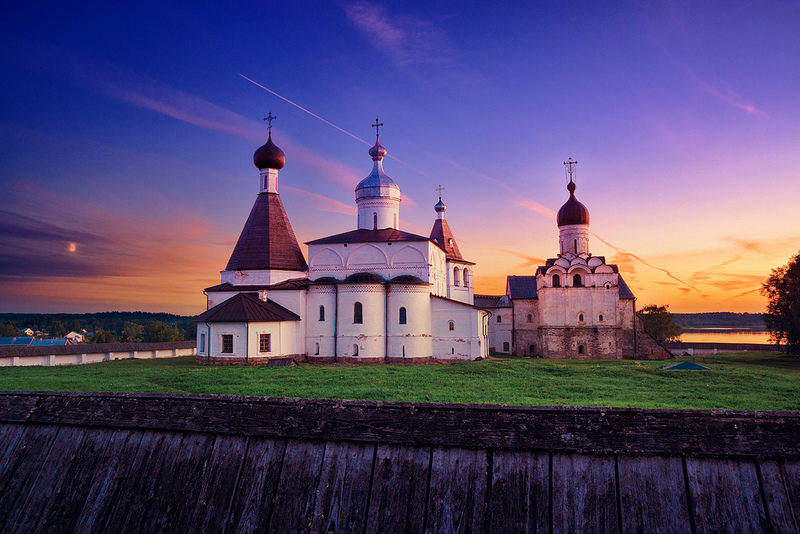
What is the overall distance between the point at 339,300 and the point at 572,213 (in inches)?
945

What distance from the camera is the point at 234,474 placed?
2.47 meters

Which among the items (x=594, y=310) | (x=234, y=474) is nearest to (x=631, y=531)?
(x=234, y=474)

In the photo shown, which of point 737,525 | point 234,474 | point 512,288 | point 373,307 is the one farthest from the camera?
point 512,288

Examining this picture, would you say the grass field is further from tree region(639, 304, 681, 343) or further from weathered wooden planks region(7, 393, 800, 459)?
tree region(639, 304, 681, 343)

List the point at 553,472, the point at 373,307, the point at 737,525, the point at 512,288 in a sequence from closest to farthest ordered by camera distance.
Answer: the point at 737,525
the point at 553,472
the point at 373,307
the point at 512,288

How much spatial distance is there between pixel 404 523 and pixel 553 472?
0.72 m

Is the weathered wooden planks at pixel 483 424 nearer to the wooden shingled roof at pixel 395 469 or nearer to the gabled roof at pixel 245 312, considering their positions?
the wooden shingled roof at pixel 395 469

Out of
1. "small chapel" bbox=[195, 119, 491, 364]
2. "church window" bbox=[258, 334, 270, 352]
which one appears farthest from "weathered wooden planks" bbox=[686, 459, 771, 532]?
"church window" bbox=[258, 334, 270, 352]

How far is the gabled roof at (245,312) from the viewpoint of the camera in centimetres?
2672

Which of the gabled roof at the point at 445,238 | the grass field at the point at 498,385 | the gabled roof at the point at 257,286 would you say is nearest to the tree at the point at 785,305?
the grass field at the point at 498,385

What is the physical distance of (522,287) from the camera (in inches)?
1796

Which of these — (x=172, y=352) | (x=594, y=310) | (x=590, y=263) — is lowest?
(x=172, y=352)

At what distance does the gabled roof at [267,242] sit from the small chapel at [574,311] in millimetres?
20483

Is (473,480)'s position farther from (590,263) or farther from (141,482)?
(590,263)
